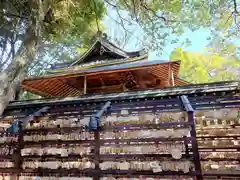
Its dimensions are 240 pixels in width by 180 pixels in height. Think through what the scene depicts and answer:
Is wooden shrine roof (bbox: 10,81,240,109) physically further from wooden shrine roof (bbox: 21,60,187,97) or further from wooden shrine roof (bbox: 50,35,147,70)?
wooden shrine roof (bbox: 50,35,147,70)

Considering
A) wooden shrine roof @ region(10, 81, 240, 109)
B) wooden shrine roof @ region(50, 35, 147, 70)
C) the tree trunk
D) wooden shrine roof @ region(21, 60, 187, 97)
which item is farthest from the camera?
wooden shrine roof @ region(50, 35, 147, 70)

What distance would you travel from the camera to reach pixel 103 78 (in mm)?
9359

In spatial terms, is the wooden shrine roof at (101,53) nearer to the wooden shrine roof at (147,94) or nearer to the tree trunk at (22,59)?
the tree trunk at (22,59)

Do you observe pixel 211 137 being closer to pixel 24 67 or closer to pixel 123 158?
pixel 123 158

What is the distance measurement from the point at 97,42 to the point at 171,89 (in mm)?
7464

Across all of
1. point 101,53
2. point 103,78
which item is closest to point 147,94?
point 103,78

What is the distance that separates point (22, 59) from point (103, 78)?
4.53 m

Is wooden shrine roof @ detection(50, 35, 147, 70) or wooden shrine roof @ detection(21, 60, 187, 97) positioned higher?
wooden shrine roof @ detection(50, 35, 147, 70)

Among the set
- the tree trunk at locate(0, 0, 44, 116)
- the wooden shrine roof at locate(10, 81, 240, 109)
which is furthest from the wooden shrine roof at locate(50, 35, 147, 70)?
the wooden shrine roof at locate(10, 81, 240, 109)

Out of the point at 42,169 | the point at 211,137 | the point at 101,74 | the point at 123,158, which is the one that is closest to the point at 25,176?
the point at 42,169

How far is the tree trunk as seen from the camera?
15.6 ft

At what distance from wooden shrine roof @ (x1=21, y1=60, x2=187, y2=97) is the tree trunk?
294 centimetres

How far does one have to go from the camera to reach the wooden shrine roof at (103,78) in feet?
26.7

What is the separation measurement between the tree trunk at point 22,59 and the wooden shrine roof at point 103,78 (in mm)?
2940
